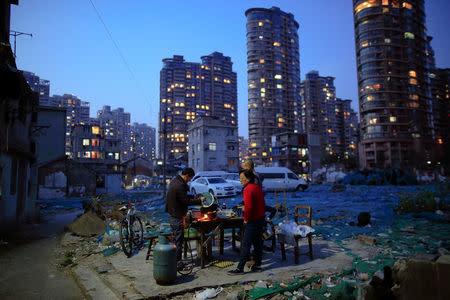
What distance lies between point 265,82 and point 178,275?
103 m

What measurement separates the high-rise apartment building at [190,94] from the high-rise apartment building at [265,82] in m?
15.1

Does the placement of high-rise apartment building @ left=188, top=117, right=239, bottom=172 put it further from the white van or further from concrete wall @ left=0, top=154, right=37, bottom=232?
concrete wall @ left=0, top=154, right=37, bottom=232

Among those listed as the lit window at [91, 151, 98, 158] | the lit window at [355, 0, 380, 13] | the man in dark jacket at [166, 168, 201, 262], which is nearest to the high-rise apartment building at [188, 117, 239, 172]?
the lit window at [91, 151, 98, 158]

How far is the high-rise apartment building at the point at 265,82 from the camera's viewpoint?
101375 millimetres

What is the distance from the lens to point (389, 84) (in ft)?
230

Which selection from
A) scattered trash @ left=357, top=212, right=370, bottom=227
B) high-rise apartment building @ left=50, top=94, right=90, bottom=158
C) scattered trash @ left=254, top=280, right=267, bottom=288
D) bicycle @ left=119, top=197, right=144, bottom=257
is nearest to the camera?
scattered trash @ left=254, top=280, right=267, bottom=288

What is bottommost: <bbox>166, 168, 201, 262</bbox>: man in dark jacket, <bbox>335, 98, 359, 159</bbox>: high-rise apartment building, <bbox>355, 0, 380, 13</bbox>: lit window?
<bbox>166, 168, 201, 262</bbox>: man in dark jacket

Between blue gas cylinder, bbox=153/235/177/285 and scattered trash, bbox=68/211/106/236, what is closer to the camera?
blue gas cylinder, bbox=153/235/177/285

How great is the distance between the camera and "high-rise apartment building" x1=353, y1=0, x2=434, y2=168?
67.9 meters

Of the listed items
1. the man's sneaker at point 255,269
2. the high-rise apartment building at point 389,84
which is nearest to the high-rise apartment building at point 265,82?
the high-rise apartment building at point 389,84

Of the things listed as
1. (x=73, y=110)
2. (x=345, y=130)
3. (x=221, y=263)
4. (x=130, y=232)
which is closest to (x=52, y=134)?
(x=130, y=232)

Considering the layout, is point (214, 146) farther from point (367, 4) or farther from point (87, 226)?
point (367, 4)

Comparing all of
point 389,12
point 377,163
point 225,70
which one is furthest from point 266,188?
point 225,70

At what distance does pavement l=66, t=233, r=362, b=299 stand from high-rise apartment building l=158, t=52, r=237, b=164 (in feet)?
317
